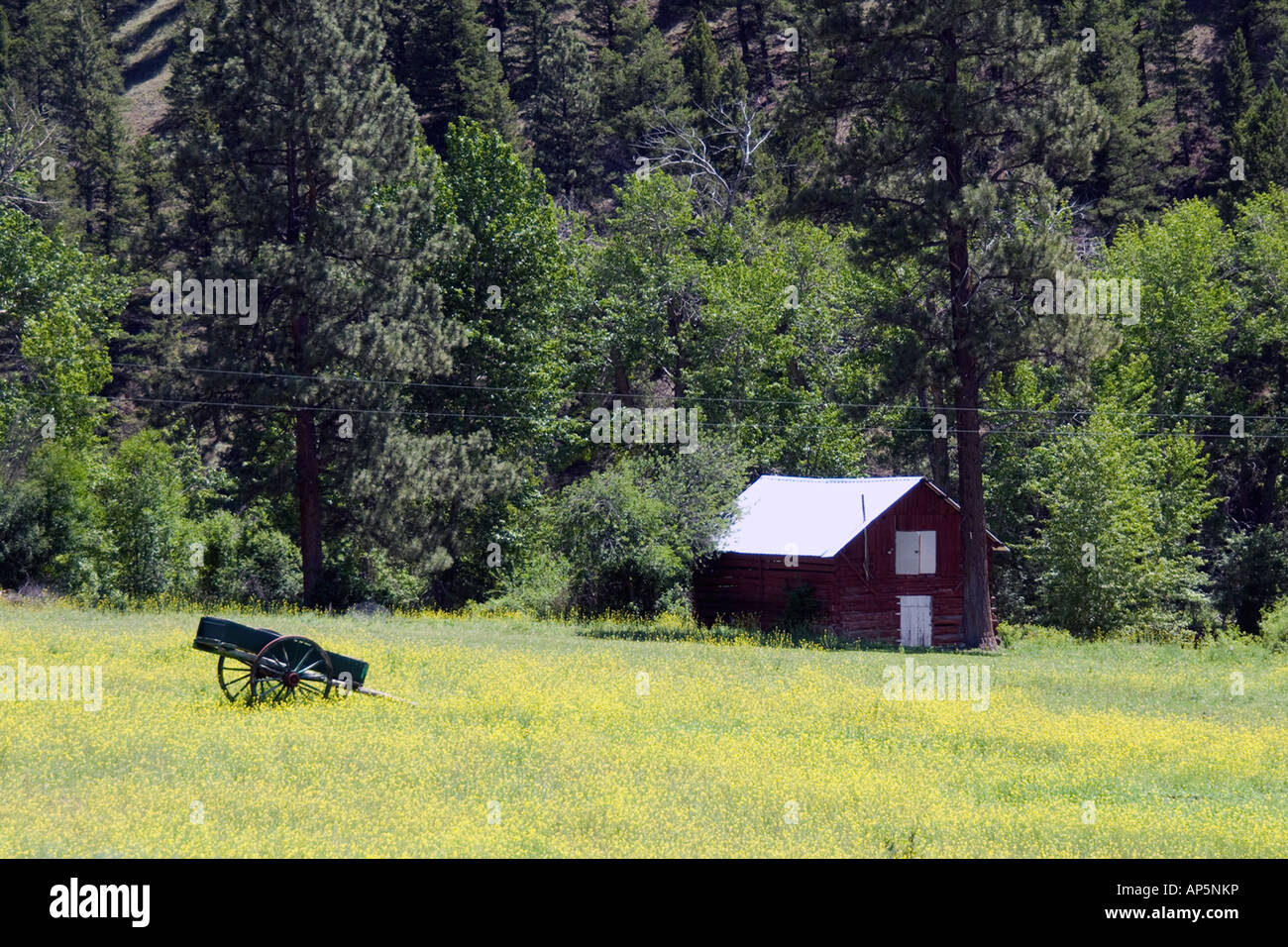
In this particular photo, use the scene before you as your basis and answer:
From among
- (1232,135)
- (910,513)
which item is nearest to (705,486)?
(910,513)

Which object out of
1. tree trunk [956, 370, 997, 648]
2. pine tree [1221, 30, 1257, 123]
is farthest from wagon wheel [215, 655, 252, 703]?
pine tree [1221, 30, 1257, 123]

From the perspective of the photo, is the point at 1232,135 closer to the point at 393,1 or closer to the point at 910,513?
the point at 910,513

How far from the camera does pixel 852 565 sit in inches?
1567

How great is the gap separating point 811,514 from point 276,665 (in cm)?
2526

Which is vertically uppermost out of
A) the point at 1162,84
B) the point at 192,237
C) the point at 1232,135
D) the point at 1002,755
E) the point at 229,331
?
the point at 1162,84

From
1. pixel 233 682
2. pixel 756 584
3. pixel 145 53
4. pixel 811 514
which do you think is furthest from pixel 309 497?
pixel 145 53

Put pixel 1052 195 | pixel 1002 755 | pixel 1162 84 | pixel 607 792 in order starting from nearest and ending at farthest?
pixel 607 792
pixel 1002 755
pixel 1052 195
pixel 1162 84

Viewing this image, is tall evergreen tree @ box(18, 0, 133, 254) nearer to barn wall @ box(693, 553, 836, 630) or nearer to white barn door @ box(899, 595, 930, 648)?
barn wall @ box(693, 553, 836, 630)

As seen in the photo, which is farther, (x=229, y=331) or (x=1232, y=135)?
(x=1232, y=135)

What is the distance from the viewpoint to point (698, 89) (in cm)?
8731

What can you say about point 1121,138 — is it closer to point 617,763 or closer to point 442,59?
point 442,59

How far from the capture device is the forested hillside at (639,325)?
34969 millimetres

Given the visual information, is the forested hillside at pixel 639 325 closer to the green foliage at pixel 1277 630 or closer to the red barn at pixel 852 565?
the green foliage at pixel 1277 630

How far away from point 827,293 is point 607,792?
49089 millimetres
